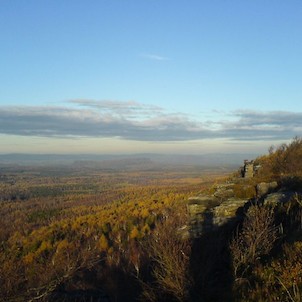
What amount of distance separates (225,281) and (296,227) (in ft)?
19.1

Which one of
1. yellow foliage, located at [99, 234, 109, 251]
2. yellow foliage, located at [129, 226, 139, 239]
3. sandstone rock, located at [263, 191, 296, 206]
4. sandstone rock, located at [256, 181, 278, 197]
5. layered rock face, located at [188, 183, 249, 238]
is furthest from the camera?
yellow foliage, located at [129, 226, 139, 239]

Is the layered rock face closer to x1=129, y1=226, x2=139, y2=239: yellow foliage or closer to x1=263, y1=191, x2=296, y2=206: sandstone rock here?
x1=263, y1=191, x2=296, y2=206: sandstone rock

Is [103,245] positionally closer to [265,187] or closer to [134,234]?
[134,234]

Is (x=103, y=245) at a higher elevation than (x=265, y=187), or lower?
lower

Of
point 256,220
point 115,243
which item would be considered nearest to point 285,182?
point 256,220

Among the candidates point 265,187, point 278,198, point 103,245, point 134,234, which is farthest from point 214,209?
point 134,234

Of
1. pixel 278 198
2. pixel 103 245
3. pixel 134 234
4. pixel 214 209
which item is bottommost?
pixel 103 245

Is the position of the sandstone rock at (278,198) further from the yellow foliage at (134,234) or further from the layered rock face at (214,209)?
the yellow foliage at (134,234)

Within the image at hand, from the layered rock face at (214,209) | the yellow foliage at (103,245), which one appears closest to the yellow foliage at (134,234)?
the yellow foliage at (103,245)

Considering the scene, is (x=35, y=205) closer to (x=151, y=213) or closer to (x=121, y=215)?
(x=121, y=215)

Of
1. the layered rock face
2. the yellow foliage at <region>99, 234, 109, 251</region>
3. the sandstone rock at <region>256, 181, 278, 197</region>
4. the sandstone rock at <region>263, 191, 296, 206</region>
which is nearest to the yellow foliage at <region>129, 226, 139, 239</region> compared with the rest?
the yellow foliage at <region>99, 234, 109, 251</region>

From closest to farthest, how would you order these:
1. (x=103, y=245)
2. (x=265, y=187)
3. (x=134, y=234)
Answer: (x=265, y=187) < (x=103, y=245) < (x=134, y=234)

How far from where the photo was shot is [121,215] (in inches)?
4306

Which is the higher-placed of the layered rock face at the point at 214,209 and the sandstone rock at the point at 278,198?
the sandstone rock at the point at 278,198
